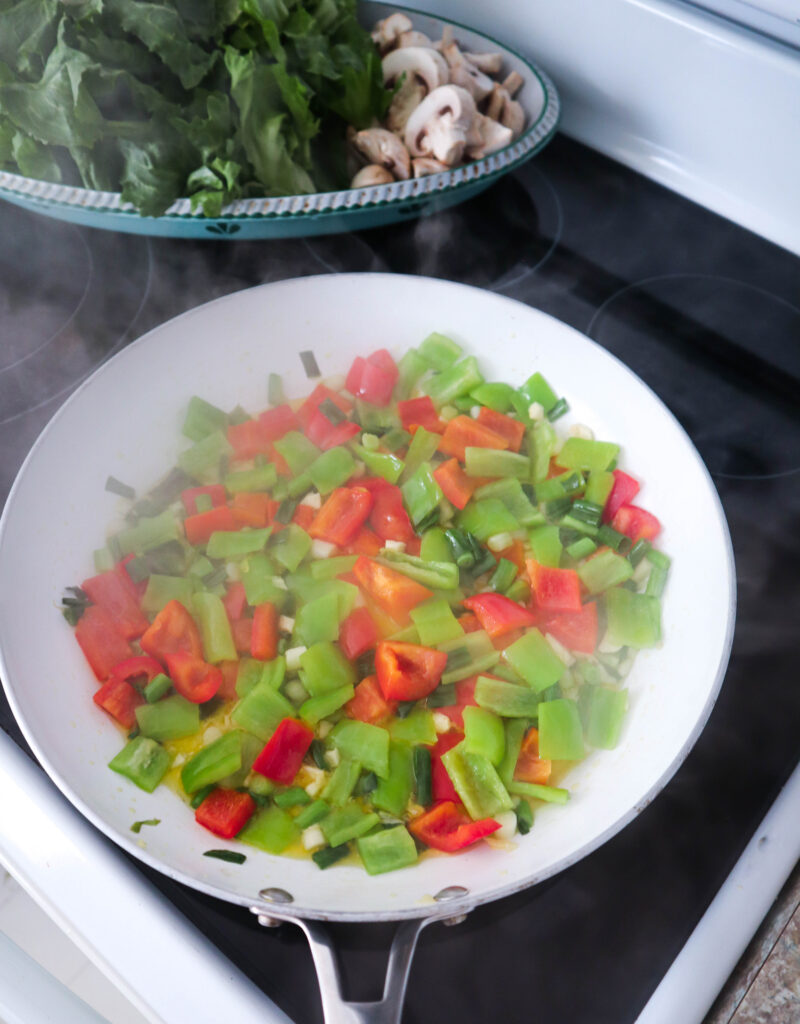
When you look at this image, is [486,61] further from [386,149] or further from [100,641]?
[100,641]

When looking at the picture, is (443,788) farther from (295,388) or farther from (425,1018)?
(295,388)

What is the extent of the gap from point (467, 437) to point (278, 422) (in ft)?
1.00

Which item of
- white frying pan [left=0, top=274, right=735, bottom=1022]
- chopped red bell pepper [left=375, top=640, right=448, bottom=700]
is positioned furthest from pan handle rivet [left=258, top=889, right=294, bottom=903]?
chopped red bell pepper [left=375, top=640, right=448, bottom=700]

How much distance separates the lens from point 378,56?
1521 mm

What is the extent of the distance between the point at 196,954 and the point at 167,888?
87 millimetres

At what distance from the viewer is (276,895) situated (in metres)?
0.80

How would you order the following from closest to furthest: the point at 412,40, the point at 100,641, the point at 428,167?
the point at 100,641
the point at 428,167
the point at 412,40

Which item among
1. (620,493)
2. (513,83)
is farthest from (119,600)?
(513,83)

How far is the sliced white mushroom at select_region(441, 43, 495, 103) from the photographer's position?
152 cm

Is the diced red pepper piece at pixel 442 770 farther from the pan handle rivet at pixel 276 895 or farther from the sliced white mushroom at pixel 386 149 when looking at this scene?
the sliced white mushroom at pixel 386 149

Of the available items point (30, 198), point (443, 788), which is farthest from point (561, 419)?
point (30, 198)

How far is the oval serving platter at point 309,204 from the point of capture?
1336 mm

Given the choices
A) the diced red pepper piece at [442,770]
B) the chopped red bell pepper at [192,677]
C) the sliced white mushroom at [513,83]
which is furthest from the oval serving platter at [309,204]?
the diced red pepper piece at [442,770]

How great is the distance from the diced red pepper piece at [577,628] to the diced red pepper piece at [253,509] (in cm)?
44
